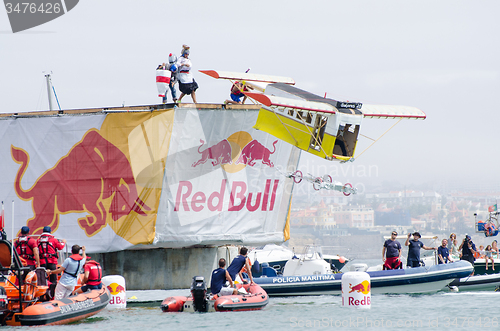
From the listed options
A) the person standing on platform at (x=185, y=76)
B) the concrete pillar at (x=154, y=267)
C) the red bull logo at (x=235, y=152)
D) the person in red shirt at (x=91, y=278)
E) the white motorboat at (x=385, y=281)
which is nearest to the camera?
the person in red shirt at (x=91, y=278)

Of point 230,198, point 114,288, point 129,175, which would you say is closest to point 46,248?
point 114,288

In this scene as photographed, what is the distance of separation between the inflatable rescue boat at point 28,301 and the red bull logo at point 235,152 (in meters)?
8.86

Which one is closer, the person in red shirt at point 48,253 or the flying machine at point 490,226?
the person in red shirt at point 48,253

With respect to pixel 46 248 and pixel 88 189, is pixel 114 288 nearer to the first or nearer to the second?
pixel 46 248

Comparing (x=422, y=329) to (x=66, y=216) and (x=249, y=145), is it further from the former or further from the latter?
(x=66, y=216)

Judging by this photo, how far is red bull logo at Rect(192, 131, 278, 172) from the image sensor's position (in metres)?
25.0

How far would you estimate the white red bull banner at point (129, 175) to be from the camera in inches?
958

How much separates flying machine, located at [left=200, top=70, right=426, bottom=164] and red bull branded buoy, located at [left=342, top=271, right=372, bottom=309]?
615 cm

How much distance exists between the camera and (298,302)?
72.1 ft

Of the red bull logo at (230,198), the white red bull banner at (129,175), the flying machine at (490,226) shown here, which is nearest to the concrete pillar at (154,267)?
the white red bull banner at (129,175)

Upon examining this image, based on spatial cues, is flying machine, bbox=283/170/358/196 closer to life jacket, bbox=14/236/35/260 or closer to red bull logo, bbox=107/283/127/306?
red bull logo, bbox=107/283/127/306

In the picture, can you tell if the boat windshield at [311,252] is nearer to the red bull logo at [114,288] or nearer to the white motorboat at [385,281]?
the white motorboat at [385,281]

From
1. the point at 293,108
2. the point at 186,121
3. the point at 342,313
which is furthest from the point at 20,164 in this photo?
the point at 342,313

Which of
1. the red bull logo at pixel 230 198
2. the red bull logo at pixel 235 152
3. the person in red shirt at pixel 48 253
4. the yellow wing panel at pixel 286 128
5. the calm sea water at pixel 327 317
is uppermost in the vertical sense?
the yellow wing panel at pixel 286 128
